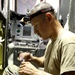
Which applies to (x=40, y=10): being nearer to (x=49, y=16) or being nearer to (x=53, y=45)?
(x=49, y=16)

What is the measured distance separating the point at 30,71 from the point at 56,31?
0.34 metres

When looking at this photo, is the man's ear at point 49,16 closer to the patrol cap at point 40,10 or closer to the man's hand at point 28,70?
the patrol cap at point 40,10

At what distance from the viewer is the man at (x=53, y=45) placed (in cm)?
123

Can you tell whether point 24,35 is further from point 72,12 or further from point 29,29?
point 72,12

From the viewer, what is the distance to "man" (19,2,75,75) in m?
1.23

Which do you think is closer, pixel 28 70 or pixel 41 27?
pixel 28 70

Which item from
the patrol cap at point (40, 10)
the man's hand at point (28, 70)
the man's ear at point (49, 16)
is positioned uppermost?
the patrol cap at point (40, 10)

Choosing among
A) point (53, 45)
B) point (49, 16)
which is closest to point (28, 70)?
point (53, 45)

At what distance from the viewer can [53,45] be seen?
57.0 inches

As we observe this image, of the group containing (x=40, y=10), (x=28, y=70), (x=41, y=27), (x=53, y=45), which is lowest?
(x=28, y=70)

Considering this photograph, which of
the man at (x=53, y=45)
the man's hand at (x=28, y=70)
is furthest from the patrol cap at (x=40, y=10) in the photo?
the man's hand at (x=28, y=70)

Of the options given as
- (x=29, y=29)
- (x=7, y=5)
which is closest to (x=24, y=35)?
(x=29, y=29)

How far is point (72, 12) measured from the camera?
1.77 metres

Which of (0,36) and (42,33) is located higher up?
(42,33)
